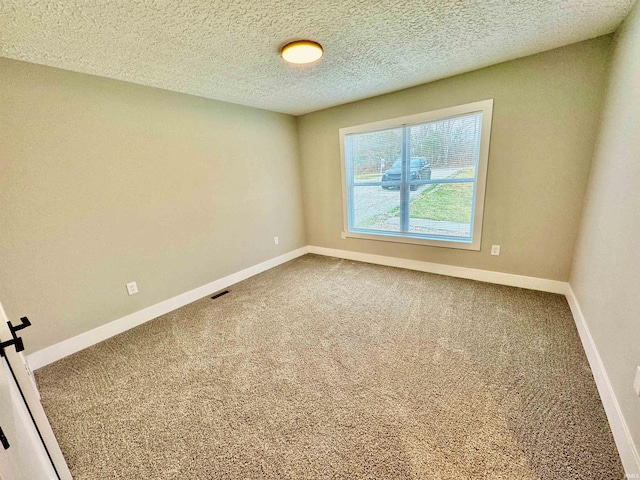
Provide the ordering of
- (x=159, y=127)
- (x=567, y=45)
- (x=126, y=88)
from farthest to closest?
(x=159, y=127)
(x=126, y=88)
(x=567, y=45)

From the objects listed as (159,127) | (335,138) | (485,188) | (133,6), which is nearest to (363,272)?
(485,188)

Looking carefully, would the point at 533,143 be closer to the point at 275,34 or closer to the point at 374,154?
the point at 374,154

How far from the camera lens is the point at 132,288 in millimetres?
2484

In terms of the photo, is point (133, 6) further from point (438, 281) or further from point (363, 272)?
point (438, 281)

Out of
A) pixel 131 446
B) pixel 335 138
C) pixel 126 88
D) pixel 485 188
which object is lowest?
pixel 131 446

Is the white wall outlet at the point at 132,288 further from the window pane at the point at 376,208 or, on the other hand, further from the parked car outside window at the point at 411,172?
the parked car outside window at the point at 411,172

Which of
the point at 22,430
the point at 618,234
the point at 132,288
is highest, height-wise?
the point at 618,234

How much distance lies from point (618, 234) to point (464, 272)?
162cm

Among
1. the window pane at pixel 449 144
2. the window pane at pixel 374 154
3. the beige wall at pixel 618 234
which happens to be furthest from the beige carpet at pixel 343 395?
the window pane at pixel 374 154

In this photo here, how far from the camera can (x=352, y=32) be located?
173 centimetres

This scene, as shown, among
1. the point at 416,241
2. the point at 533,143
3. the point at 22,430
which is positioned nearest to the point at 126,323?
the point at 22,430

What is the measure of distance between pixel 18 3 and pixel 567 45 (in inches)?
144

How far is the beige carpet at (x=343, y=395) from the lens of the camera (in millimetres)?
1199

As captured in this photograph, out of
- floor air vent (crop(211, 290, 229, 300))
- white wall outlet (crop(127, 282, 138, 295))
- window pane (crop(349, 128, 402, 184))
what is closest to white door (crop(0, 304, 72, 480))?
white wall outlet (crop(127, 282, 138, 295))
